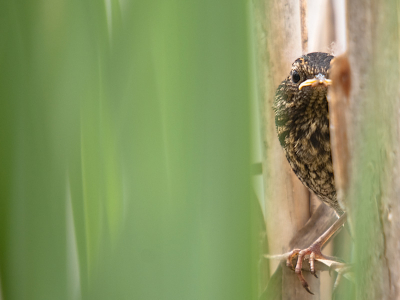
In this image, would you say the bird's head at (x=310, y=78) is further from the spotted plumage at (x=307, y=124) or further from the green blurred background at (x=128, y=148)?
the green blurred background at (x=128, y=148)

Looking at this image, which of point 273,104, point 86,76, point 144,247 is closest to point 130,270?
point 144,247

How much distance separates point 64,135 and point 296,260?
103cm

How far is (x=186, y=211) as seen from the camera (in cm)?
27

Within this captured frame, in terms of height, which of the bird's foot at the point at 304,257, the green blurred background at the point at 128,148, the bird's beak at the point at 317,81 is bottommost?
the bird's foot at the point at 304,257

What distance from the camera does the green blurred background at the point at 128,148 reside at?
0.26m

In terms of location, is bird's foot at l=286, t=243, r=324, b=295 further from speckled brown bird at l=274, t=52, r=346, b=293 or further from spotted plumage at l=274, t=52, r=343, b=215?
spotted plumage at l=274, t=52, r=343, b=215

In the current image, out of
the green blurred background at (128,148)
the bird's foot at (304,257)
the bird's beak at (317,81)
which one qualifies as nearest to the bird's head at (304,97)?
the bird's beak at (317,81)

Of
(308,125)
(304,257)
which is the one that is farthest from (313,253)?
(308,125)

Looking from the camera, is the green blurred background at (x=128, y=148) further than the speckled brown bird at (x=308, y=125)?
No

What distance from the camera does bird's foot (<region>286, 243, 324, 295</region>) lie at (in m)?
1.08

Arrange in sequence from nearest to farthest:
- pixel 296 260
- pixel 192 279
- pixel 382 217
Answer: pixel 192 279 < pixel 382 217 < pixel 296 260

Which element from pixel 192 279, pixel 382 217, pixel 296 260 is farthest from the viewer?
pixel 296 260

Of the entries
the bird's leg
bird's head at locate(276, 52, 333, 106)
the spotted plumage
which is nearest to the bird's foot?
the bird's leg

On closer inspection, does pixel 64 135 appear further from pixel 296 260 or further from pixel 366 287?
pixel 296 260
